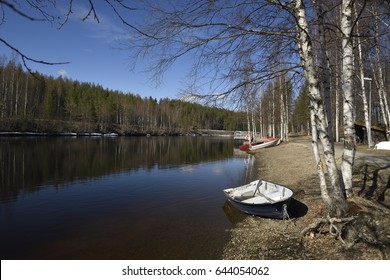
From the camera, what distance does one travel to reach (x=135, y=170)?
75.7 ft

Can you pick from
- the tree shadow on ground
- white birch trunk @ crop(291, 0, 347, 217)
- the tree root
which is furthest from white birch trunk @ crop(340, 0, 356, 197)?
the tree shadow on ground

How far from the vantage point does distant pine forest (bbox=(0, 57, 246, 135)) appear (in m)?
67.1

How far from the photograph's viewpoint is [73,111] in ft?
301

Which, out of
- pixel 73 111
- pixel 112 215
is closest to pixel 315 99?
pixel 112 215

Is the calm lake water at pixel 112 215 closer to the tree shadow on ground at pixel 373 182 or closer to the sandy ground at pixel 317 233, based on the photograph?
the sandy ground at pixel 317 233

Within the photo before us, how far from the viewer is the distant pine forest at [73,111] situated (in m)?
67.1

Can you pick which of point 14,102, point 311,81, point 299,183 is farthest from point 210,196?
point 14,102

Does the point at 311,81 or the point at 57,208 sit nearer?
the point at 311,81

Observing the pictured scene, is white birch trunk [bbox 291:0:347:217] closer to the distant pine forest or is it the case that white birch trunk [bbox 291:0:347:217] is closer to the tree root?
the tree root

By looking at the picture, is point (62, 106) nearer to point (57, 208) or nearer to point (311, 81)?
point (57, 208)

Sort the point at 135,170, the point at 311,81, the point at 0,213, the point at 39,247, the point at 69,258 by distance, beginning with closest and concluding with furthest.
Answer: the point at 311,81 → the point at 69,258 → the point at 39,247 → the point at 0,213 → the point at 135,170

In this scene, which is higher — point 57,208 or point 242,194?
point 242,194

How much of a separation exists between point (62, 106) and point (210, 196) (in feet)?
320

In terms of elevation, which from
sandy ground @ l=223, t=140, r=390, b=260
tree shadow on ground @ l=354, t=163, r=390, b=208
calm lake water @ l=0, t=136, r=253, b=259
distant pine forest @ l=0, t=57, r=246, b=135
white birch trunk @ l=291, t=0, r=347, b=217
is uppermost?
distant pine forest @ l=0, t=57, r=246, b=135
